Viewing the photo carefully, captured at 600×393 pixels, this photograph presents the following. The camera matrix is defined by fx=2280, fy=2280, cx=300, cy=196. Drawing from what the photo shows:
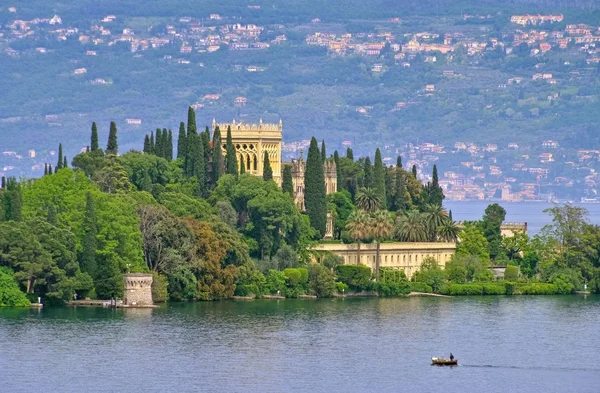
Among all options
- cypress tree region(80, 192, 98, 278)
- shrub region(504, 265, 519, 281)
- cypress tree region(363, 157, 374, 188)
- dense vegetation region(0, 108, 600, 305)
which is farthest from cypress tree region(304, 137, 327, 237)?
cypress tree region(80, 192, 98, 278)

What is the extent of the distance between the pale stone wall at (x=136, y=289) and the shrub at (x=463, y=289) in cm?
2539

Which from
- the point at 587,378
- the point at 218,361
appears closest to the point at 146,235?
the point at 218,361

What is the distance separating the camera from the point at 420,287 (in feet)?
460

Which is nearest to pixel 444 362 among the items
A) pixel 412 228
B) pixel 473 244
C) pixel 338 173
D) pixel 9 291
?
pixel 9 291

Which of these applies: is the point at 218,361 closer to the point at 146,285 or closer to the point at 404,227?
the point at 146,285

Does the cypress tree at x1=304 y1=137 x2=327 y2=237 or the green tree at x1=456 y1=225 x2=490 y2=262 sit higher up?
the cypress tree at x1=304 y1=137 x2=327 y2=237

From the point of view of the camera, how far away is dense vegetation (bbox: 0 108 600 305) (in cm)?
12194

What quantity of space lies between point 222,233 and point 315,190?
16.1m

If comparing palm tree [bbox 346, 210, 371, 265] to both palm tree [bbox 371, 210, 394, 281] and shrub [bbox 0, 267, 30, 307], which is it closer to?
palm tree [bbox 371, 210, 394, 281]

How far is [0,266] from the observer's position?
11838 cm

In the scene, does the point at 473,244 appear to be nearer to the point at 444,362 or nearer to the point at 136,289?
the point at 136,289

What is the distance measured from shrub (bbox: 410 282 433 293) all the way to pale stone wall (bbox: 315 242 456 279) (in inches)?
129

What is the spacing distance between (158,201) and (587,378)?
1765 inches

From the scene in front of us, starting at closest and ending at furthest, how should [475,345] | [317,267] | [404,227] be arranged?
[475,345]
[317,267]
[404,227]
